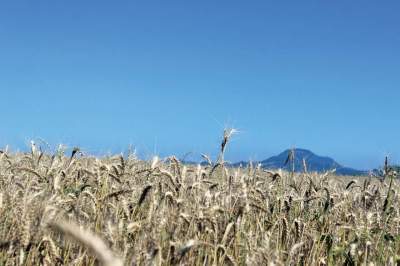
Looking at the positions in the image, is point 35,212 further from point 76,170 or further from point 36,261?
point 76,170

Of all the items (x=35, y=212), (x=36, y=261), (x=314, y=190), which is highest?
(x=314, y=190)

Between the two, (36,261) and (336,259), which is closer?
(36,261)

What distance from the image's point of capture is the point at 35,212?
3.03 metres

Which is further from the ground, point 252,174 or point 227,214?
point 252,174

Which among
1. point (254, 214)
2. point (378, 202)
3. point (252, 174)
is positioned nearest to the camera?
point (254, 214)

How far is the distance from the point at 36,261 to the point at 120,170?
2.14 metres

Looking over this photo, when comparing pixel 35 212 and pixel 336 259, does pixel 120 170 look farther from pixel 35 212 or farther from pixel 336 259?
pixel 35 212

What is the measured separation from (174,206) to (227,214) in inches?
25.3

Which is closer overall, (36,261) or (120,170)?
(36,261)

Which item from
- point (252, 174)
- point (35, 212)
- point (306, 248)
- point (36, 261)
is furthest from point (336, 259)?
point (35, 212)

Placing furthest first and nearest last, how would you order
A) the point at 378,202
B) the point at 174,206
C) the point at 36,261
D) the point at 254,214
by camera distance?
the point at 378,202 → the point at 254,214 → the point at 174,206 → the point at 36,261

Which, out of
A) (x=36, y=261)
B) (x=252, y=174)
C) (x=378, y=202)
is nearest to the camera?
(x=36, y=261)

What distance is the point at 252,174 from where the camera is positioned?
6391 millimetres

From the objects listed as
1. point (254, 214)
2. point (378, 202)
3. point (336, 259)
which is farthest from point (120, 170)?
point (378, 202)
